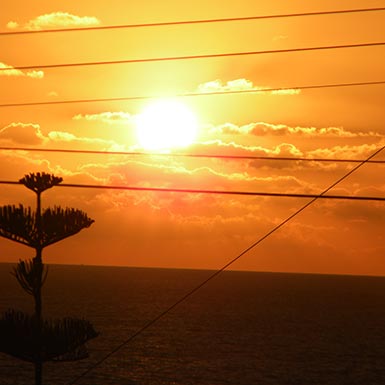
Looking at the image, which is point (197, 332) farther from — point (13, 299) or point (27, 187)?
point (27, 187)

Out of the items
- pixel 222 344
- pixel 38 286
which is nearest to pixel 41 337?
pixel 38 286

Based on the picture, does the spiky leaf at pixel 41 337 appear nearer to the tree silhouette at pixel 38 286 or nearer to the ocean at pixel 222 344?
the tree silhouette at pixel 38 286

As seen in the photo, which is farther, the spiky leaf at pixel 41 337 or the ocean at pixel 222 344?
the ocean at pixel 222 344

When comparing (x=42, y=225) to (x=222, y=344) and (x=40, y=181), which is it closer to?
(x=40, y=181)

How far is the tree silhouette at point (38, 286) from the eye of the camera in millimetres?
20438

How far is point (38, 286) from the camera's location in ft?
67.3

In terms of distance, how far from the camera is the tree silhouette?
2044 cm

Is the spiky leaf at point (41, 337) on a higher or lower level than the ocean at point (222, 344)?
lower

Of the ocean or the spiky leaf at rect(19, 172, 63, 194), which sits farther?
the ocean

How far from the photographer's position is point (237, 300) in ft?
589

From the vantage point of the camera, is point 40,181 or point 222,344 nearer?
point 40,181

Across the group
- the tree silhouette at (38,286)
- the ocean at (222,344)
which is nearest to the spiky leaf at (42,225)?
the tree silhouette at (38,286)

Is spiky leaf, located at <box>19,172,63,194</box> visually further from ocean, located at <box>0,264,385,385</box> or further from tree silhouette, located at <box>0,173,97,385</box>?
ocean, located at <box>0,264,385,385</box>

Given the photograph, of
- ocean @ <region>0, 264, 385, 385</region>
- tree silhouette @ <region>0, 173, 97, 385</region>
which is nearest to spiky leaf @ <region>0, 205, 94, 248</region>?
tree silhouette @ <region>0, 173, 97, 385</region>
